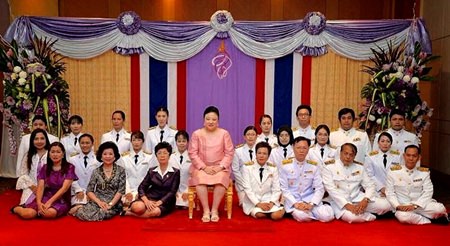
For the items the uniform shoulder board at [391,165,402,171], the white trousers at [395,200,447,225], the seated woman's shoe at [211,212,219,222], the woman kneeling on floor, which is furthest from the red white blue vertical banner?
the white trousers at [395,200,447,225]

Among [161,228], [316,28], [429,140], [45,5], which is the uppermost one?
[45,5]

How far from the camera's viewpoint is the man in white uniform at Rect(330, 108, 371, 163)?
5.49m

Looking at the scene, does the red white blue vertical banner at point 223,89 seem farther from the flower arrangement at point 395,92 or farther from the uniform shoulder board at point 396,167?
the uniform shoulder board at point 396,167

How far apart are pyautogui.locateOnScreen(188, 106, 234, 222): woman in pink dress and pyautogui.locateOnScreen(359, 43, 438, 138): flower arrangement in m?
2.27

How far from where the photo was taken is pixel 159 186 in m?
4.65

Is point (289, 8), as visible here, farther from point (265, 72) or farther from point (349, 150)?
point (349, 150)

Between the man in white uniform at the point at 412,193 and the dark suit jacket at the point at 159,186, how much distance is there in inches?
87.6

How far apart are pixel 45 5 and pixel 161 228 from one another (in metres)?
6.07

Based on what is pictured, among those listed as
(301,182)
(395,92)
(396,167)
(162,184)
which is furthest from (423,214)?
(162,184)

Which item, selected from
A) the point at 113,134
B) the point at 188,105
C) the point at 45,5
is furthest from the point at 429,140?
the point at 45,5

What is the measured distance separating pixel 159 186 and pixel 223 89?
2326 mm

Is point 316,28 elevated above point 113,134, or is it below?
above

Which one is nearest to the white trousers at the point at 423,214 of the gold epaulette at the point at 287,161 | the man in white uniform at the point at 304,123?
the gold epaulette at the point at 287,161

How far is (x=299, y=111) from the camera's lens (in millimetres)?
5516
